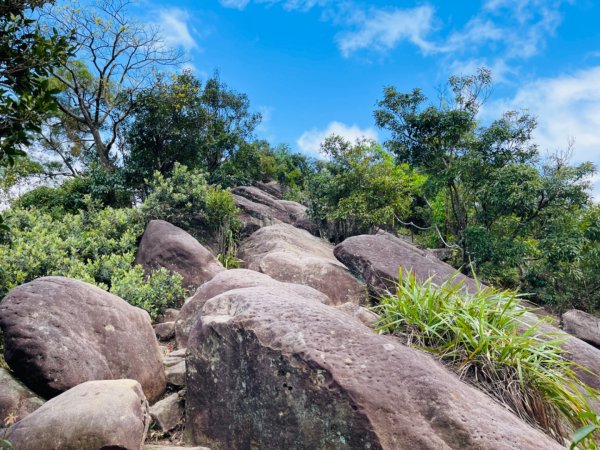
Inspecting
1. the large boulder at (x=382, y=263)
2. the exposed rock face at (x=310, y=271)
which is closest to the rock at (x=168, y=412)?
the exposed rock face at (x=310, y=271)

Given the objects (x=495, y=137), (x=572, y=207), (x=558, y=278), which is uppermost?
(x=495, y=137)

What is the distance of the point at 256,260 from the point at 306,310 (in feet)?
21.1

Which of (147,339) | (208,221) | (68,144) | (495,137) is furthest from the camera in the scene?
(68,144)

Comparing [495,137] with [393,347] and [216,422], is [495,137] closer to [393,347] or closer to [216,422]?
[393,347]

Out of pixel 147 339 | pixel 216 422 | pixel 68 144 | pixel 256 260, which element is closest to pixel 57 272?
pixel 147 339

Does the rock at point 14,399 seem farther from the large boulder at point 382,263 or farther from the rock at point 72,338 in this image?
the large boulder at point 382,263

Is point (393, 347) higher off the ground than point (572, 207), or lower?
lower

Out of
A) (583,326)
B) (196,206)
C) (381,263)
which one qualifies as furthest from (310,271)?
(583,326)

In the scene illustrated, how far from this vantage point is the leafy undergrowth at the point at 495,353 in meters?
4.22

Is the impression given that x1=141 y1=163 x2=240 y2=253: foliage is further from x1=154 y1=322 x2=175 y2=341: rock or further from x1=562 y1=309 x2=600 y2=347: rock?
x1=562 y1=309 x2=600 y2=347: rock

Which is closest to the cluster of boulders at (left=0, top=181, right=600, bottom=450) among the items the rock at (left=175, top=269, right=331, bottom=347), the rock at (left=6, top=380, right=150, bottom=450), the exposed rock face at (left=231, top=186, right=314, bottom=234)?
the rock at (left=6, top=380, right=150, bottom=450)

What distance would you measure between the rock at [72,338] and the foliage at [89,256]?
244cm

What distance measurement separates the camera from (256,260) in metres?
10.3

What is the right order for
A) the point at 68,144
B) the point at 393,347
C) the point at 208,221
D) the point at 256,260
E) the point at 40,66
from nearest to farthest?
the point at 40,66 → the point at 393,347 → the point at 256,260 → the point at 208,221 → the point at 68,144
